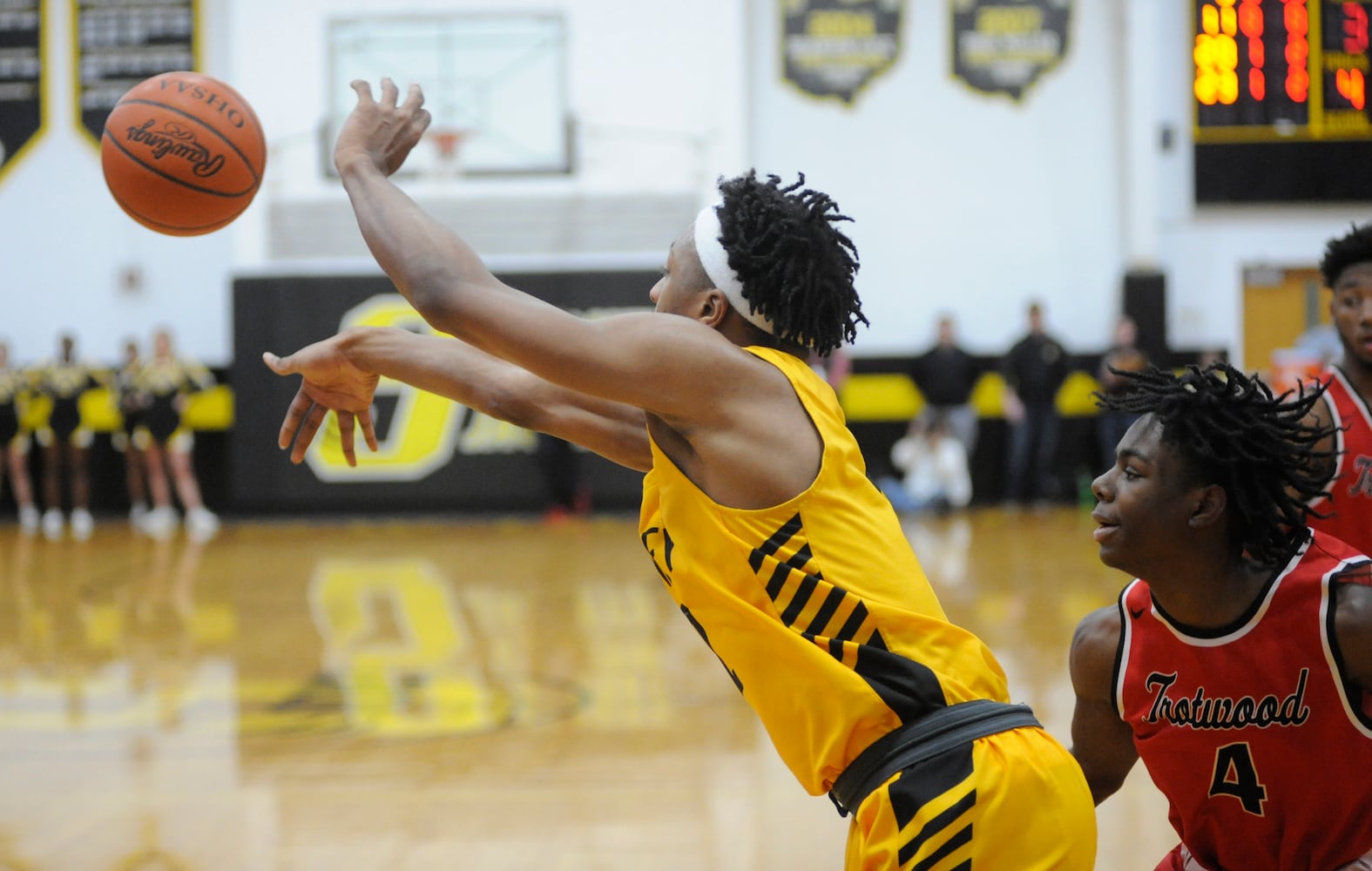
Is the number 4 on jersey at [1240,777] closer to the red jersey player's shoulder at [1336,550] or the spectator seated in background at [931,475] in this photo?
the red jersey player's shoulder at [1336,550]

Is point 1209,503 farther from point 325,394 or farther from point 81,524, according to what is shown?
point 81,524

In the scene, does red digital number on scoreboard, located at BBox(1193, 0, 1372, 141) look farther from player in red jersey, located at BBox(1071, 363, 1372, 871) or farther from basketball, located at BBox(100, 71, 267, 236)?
player in red jersey, located at BBox(1071, 363, 1372, 871)

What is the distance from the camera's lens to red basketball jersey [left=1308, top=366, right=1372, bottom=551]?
287cm

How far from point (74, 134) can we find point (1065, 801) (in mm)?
15162

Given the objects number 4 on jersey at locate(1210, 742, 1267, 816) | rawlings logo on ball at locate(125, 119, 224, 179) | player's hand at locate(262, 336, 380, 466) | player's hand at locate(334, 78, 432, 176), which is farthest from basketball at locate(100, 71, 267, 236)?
number 4 on jersey at locate(1210, 742, 1267, 816)

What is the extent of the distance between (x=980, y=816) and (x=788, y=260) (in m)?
0.82

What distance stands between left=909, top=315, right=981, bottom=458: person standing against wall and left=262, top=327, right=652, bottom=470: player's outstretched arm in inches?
437

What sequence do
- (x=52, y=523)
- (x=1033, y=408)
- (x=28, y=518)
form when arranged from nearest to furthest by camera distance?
(x=1033, y=408)
(x=52, y=523)
(x=28, y=518)

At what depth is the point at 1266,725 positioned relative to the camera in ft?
6.55

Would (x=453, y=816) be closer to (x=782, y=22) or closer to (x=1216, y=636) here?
(x=1216, y=636)

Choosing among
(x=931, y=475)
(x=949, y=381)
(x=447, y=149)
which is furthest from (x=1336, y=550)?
(x=447, y=149)

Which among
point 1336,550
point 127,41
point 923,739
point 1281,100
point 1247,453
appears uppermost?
point 127,41

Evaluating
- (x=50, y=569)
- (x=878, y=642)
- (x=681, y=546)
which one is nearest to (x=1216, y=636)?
(x=878, y=642)

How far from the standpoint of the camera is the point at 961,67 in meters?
14.3
